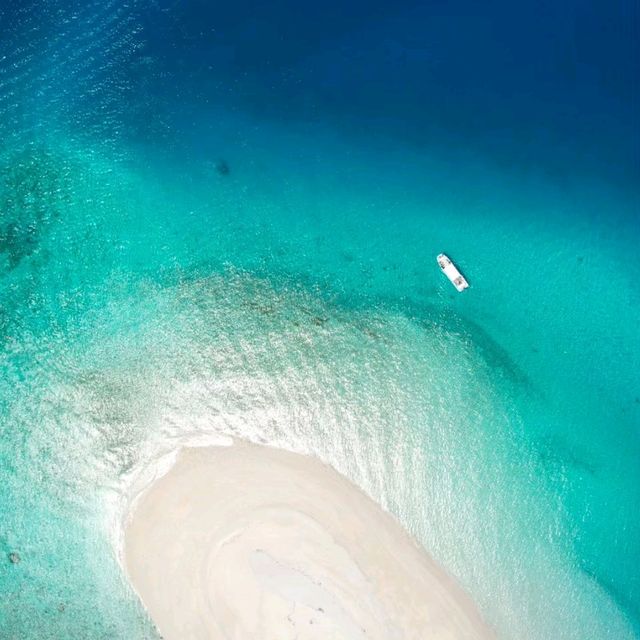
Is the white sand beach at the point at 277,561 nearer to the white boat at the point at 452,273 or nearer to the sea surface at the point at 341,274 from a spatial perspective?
the sea surface at the point at 341,274

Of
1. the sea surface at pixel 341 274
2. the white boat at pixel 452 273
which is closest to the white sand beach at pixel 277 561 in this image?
the sea surface at pixel 341 274

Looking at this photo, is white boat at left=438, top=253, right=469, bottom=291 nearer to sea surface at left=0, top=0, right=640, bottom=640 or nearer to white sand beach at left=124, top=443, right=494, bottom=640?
sea surface at left=0, top=0, right=640, bottom=640

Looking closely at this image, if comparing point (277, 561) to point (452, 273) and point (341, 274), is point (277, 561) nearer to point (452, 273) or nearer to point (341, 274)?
point (341, 274)

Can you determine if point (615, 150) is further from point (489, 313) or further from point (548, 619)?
point (548, 619)

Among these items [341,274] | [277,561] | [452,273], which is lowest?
[277,561]

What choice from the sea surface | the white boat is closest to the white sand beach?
the sea surface

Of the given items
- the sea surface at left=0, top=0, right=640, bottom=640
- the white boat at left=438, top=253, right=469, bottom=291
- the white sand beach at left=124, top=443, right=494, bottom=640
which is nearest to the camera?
the white sand beach at left=124, top=443, right=494, bottom=640

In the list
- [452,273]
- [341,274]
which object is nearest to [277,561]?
[341,274]
